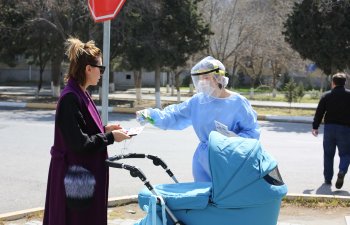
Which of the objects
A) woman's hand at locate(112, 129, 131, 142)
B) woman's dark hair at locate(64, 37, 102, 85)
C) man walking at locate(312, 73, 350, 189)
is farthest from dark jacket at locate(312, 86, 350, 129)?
woman's dark hair at locate(64, 37, 102, 85)

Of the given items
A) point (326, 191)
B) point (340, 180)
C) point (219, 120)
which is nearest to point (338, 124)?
point (340, 180)

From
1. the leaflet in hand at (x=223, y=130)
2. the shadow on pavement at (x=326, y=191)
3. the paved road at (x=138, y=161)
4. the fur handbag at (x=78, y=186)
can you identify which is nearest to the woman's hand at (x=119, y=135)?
the fur handbag at (x=78, y=186)

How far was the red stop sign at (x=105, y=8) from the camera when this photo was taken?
4965mm

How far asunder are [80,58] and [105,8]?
1.93 metres

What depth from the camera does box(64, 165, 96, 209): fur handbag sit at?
3160 millimetres

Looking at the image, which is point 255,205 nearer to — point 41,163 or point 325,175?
point 325,175

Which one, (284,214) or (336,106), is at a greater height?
(336,106)

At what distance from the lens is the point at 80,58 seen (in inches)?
128

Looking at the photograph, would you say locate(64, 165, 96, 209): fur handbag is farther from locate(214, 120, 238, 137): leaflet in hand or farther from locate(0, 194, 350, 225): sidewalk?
locate(0, 194, 350, 225): sidewalk

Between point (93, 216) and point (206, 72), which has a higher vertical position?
point (206, 72)

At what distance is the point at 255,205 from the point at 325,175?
15.7 feet

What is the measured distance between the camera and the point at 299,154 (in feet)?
34.4

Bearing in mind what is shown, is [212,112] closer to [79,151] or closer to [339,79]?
[79,151]

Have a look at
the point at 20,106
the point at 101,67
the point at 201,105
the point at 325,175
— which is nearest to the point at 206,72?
the point at 201,105
